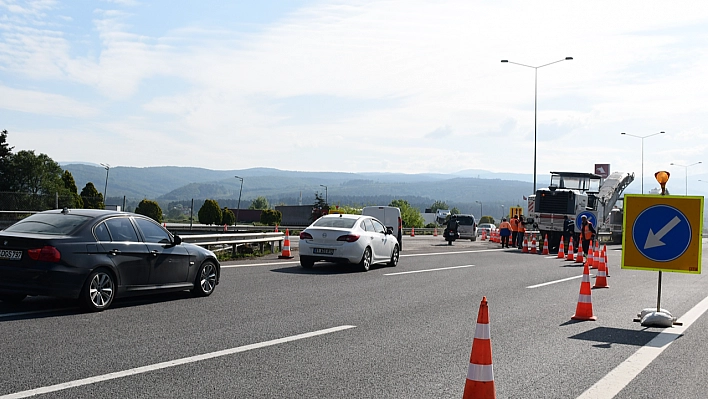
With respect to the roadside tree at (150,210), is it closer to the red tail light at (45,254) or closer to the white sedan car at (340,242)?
the white sedan car at (340,242)

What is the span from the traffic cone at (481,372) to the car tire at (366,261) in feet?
43.8

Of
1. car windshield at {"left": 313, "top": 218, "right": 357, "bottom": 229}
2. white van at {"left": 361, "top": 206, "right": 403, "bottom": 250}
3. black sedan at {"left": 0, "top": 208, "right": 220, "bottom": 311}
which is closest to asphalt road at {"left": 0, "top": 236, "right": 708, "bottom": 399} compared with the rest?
black sedan at {"left": 0, "top": 208, "right": 220, "bottom": 311}

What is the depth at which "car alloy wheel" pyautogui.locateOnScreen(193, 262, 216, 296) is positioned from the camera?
41.5ft

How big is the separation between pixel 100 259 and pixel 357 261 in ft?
29.7

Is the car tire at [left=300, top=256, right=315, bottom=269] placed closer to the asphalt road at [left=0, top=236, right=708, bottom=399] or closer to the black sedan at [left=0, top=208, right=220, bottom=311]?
the asphalt road at [left=0, top=236, right=708, bottom=399]

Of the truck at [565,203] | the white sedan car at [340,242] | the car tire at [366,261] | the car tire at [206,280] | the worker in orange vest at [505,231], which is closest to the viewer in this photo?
the car tire at [206,280]

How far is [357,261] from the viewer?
1889 cm

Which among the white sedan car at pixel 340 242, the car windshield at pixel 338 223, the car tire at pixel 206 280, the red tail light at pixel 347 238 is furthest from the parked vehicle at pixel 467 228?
the car tire at pixel 206 280

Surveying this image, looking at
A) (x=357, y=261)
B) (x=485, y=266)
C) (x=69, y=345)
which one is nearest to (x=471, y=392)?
(x=69, y=345)

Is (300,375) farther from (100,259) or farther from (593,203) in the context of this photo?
(593,203)

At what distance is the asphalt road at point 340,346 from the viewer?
6457 millimetres

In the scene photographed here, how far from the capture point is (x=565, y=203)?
35219 mm

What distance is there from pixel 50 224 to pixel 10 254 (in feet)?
2.81

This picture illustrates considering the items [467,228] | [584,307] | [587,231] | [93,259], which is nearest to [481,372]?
[584,307]
